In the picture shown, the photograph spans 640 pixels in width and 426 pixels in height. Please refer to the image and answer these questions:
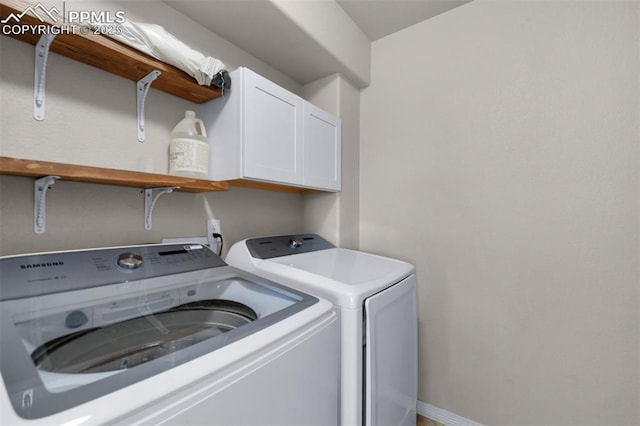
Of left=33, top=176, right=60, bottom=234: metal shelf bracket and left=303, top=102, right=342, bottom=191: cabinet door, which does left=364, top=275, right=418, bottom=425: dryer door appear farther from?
left=33, top=176, right=60, bottom=234: metal shelf bracket

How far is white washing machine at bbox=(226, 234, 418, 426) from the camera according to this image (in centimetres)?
106

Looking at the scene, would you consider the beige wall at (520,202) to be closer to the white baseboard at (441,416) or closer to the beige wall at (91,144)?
the white baseboard at (441,416)

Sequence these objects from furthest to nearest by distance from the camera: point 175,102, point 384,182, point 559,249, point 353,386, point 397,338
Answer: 1. point 384,182
2. point 559,249
3. point 175,102
4. point 397,338
5. point 353,386

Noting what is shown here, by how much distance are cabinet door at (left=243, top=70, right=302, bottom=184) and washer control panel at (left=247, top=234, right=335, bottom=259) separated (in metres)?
0.36

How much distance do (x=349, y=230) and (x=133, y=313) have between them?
1.57 metres

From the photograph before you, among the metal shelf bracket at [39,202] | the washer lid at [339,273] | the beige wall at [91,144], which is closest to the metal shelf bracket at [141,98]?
the beige wall at [91,144]

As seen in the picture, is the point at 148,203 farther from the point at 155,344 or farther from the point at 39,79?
the point at 155,344

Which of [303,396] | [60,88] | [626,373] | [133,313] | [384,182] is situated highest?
[60,88]

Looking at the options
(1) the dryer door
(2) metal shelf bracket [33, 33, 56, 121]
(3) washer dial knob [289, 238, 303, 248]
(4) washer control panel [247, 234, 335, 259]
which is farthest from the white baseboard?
(2) metal shelf bracket [33, 33, 56, 121]

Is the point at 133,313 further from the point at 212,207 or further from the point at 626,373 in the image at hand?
the point at 626,373

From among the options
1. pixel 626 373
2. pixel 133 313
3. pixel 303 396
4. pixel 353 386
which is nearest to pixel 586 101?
pixel 626 373

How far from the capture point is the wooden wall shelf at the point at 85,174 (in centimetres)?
83

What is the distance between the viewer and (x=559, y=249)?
159 cm

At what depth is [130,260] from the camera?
110cm
